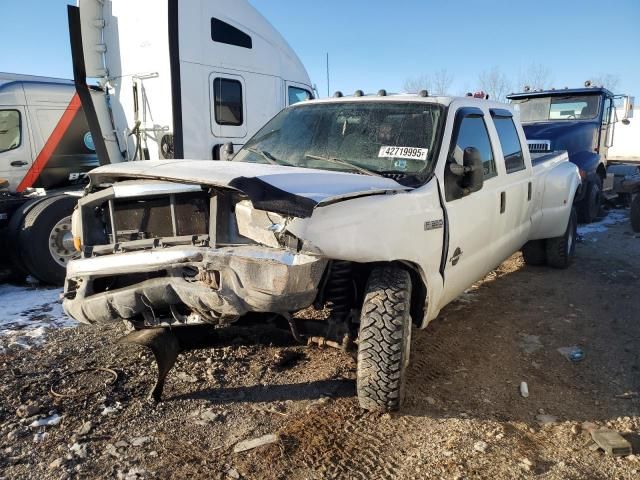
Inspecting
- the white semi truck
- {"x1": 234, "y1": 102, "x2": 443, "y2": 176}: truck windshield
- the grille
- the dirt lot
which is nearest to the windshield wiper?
{"x1": 234, "y1": 102, "x2": 443, "y2": 176}: truck windshield

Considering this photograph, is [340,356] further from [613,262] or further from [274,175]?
[613,262]

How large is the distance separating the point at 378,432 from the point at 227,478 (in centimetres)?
89

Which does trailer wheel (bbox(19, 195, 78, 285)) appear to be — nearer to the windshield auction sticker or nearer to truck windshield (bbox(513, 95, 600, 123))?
the windshield auction sticker

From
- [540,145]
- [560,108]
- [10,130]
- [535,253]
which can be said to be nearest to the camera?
[535,253]

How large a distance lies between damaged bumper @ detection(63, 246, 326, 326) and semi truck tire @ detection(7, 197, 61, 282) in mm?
3557

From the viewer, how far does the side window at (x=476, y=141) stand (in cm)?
382

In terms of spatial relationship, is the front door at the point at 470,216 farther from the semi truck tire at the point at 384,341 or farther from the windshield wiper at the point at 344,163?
the semi truck tire at the point at 384,341

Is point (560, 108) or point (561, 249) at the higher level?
point (560, 108)

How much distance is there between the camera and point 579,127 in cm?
1003

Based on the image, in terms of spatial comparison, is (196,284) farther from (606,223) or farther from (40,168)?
(606,223)

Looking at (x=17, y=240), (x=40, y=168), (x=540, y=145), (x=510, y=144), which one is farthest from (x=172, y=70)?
(x=540, y=145)

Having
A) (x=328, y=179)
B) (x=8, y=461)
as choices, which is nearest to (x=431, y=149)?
(x=328, y=179)

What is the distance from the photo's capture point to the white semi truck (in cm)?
722

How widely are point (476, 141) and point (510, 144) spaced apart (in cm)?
93
